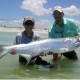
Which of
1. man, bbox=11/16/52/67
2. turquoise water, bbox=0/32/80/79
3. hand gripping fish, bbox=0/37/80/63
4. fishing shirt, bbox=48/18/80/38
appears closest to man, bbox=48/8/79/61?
fishing shirt, bbox=48/18/80/38

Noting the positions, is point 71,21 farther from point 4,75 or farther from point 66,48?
point 4,75

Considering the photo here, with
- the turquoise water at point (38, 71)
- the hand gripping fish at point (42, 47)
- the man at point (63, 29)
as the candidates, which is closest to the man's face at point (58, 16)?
the man at point (63, 29)

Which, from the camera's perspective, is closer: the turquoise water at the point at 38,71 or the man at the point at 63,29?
the turquoise water at the point at 38,71

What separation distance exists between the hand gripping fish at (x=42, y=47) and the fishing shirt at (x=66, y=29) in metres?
1.33

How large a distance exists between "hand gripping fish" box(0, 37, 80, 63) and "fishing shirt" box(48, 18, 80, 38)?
1.33 meters

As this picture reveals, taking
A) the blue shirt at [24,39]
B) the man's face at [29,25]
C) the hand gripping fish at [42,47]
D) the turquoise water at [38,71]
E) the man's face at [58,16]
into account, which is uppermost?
the man's face at [58,16]

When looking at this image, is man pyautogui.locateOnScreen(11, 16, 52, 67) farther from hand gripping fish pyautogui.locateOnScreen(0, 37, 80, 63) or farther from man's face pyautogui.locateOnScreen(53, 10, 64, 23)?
man's face pyautogui.locateOnScreen(53, 10, 64, 23)

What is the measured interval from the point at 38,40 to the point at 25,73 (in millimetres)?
986

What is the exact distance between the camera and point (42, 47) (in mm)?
9047

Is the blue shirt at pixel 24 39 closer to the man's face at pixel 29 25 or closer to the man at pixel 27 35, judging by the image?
the man at pixel 27 35

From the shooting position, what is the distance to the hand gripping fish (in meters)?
8.91

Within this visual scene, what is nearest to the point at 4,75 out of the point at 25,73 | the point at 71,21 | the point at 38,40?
the point at 25,73

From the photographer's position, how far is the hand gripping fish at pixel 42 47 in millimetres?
8914

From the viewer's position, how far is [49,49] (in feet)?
29.9
